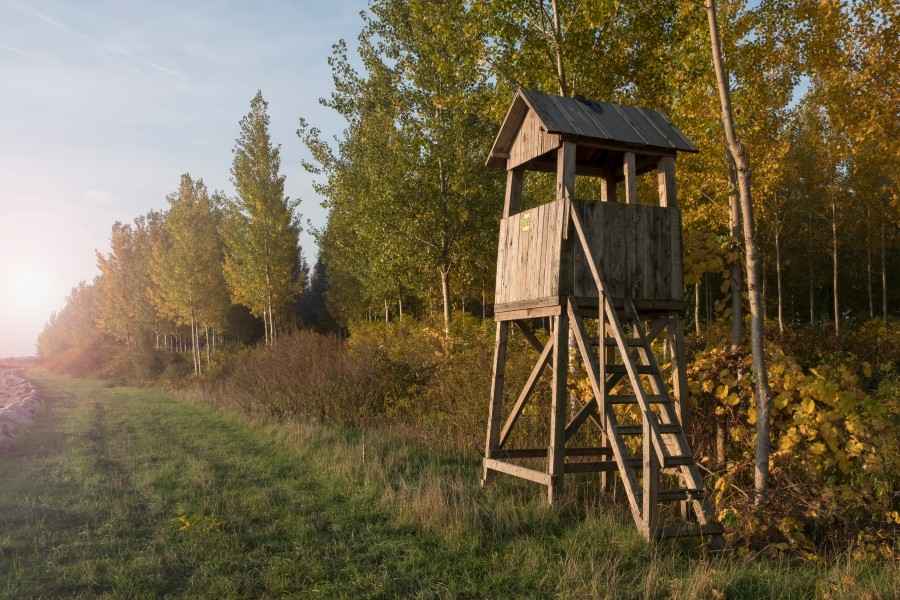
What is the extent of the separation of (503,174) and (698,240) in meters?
13.4

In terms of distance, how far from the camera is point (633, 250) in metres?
8.91

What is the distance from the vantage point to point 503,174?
22594 mm

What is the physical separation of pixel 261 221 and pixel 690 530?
26.0 m

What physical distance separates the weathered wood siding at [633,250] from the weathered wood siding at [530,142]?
1.22 metres

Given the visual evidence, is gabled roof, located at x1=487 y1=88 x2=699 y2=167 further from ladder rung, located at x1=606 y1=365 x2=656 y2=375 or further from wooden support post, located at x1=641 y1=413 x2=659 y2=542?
wooden support post, located at x1=641 y1=413 x2=659 y2=542

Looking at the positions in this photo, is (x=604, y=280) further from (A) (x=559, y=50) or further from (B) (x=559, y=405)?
(A) (x=559, y=50)

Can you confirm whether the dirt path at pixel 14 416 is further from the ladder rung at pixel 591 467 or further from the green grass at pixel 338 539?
the ladder rung at pixel 591 467

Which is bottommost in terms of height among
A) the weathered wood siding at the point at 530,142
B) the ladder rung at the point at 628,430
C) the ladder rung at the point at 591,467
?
the ladder rung at the point at 591,467

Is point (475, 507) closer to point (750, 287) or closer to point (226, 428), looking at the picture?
point (750, 287)

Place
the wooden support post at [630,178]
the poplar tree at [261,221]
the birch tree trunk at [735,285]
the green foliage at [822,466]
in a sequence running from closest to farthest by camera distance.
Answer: the green foliage at [822,466] < the birch tree trunk at [735,285] < the wooden support post at [630,178] < the poplar tree at [261,221]

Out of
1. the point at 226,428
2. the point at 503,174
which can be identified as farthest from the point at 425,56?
the point at 226,428

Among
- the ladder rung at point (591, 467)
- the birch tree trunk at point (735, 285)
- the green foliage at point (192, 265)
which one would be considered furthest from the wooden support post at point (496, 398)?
the green foliage at point (192, 265)

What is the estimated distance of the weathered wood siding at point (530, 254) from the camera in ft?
29.4

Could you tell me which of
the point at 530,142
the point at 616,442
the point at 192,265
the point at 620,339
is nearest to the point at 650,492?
the point at 616,442
